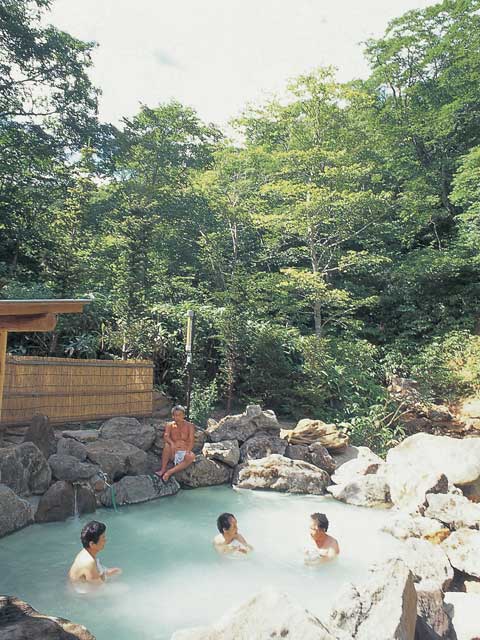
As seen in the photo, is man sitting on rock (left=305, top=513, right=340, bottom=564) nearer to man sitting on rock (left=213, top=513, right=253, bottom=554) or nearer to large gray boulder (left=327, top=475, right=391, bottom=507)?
man sitting on rock (left=213, top=513, right=253, bottom=554)

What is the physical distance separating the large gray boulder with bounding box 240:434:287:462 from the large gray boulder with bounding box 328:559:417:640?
16.6ft

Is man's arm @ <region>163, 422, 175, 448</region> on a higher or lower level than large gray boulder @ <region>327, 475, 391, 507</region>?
higher

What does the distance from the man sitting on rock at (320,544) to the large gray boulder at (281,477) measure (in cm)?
252

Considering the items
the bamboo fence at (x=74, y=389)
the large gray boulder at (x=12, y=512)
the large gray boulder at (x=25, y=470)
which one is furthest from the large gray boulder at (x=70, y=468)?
the bamboo fence at (x=74, y=389)

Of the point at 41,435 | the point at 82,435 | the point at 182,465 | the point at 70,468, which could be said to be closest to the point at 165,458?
the point at 182,465

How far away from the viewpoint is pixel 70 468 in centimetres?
659

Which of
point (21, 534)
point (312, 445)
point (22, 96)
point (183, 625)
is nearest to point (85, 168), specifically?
point (22, 96)

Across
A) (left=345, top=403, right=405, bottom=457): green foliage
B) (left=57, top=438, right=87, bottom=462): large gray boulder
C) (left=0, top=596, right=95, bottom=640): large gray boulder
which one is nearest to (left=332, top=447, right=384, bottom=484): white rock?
(left=345, top=403, right=405, bottom=457): green foliage

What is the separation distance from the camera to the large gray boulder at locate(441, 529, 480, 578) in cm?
462

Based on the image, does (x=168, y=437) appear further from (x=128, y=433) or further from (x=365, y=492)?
(x=365, y=492)

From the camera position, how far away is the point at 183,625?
156 inches

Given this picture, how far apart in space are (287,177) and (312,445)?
28.1ft

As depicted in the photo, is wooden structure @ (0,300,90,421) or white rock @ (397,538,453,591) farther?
white rock @ (397,538,453,591)

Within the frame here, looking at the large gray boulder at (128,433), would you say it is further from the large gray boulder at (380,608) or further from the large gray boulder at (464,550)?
the large gray boulder at (380,608)
